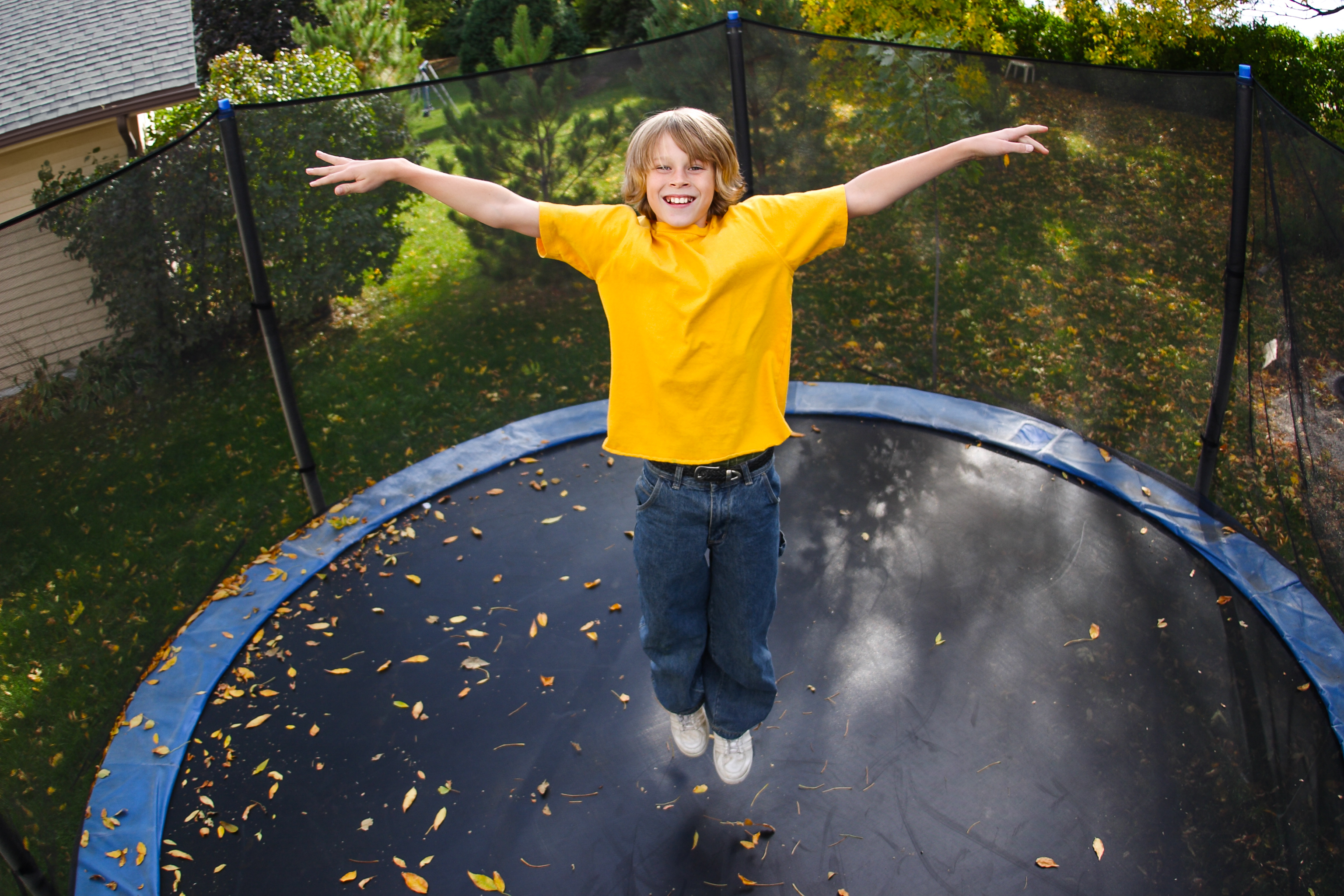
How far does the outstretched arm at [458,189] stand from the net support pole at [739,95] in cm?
186

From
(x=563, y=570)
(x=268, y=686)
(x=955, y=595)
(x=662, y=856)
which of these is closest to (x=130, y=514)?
(x=268, y=686)

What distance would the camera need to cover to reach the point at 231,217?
10.0ft

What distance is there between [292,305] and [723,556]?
117 inches

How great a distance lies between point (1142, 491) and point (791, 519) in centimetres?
124

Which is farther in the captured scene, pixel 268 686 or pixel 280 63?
pixel 280 63

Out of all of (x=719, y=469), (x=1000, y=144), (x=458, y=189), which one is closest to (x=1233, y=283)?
(x=1000, y=144)

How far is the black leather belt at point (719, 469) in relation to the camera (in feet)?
5.69

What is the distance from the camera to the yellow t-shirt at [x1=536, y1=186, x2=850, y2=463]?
163cm

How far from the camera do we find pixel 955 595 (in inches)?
108

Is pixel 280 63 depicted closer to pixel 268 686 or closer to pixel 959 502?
pixel 268 686

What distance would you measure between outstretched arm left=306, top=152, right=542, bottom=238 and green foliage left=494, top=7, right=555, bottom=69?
2474mm

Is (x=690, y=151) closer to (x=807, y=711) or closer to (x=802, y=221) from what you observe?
(x=802, y=221)

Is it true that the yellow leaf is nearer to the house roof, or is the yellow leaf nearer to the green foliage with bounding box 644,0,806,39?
the green foliage with bounding box 644,0,806,39

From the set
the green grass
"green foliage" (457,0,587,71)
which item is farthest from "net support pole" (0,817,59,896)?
"green foliage" (457,0,587,71)
